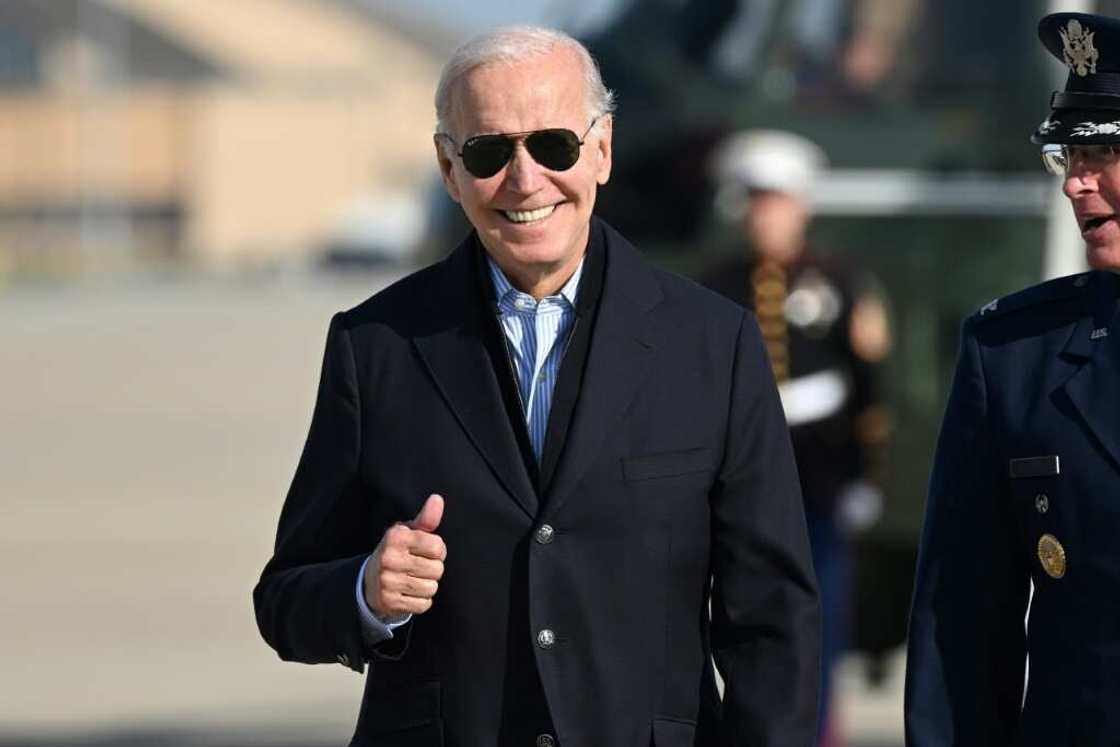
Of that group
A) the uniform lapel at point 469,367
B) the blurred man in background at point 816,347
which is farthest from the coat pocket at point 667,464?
the blurred man in background at point 816,347

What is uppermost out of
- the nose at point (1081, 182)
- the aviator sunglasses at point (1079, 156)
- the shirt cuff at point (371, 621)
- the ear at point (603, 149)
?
the ear at point (603, 149)

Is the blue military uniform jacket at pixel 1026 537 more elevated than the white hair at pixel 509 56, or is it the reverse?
the white hair at pixel 509 56

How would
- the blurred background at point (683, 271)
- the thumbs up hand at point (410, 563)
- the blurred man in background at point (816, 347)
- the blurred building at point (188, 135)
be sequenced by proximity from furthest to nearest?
the blurred building at point (188, 135), the blurred background at point (683, 271), the blurred man in background at point (816, 347), the thumbs up hand at point (410, 563)

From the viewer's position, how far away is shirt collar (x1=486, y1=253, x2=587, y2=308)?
300 cm

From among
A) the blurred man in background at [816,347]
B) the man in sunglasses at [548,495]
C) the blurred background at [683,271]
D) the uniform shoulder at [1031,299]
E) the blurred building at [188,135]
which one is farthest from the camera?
→ the blurred building at [188,135]

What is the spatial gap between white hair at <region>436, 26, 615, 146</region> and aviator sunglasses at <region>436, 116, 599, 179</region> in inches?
2.6

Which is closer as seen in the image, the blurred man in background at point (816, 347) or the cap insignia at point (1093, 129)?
the cap insignia at point (1093, 129)

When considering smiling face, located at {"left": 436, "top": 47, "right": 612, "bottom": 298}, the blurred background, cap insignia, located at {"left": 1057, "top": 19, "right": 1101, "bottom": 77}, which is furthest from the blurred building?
cap insignia, located at {"left": 1057, "top": 19, "right": 1101, "bottom": 77}

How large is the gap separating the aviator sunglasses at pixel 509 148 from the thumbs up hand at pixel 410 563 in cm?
40

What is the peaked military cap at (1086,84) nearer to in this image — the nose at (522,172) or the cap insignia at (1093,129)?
the cap insignia at (1093,129)

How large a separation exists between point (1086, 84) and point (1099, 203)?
0.17 m

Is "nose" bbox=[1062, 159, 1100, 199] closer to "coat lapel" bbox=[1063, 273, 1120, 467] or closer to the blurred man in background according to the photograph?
"coat lapel" bbox=[1063, 273, 1120, 467]

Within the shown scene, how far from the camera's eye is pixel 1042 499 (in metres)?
2.87

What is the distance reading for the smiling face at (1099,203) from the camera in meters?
2.83
